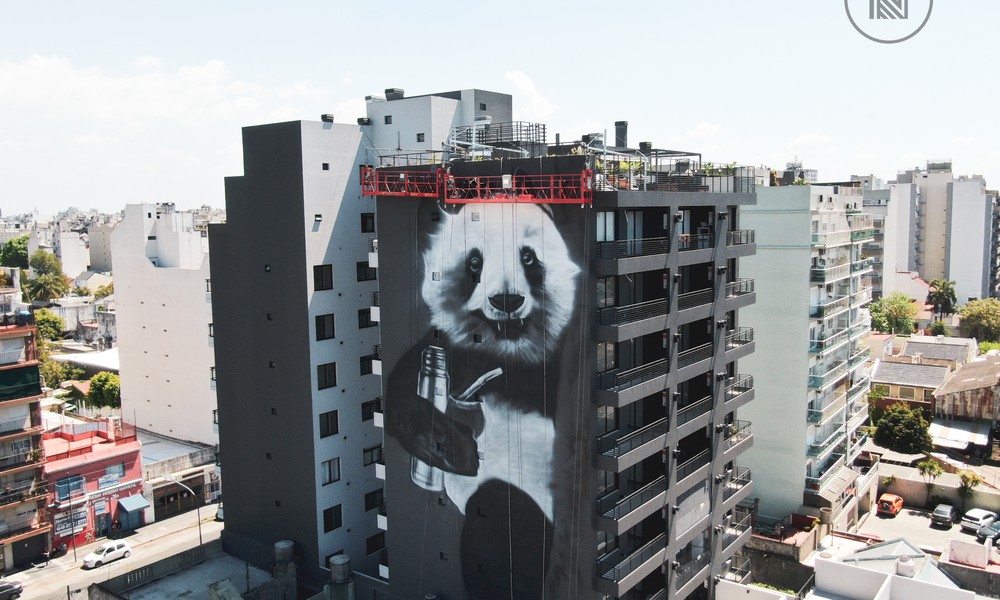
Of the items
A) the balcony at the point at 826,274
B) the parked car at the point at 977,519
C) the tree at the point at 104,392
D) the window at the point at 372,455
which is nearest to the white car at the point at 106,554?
the window at the point at 372,455

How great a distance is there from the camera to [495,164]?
2780cm

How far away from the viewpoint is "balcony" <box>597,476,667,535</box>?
26953 mm

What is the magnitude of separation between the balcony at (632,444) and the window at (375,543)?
1612cm

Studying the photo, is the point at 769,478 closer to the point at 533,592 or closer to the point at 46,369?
the point at 533,592

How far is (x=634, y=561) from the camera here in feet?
92.7

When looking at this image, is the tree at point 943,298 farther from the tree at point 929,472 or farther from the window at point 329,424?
the window at point 329,424

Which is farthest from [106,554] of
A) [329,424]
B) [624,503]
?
[624,503]

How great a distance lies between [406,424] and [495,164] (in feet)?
36.2

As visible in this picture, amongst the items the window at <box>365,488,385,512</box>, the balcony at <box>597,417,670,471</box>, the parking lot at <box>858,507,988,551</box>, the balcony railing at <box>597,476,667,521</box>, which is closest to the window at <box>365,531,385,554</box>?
the window at <box>365,488,385,512</box>

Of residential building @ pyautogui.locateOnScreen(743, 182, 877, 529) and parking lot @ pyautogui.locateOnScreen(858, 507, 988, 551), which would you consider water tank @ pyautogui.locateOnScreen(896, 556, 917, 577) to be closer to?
residential building @ pyautogui.locateOnScreen(743, 182, 877, 529)

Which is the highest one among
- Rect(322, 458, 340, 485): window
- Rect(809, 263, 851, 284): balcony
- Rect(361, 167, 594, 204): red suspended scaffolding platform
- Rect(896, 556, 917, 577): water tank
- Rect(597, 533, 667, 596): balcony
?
Rect(361, 167, 594, 204): red suspended scaffolding platform

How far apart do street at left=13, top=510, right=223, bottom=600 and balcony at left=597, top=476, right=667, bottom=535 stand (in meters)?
27.1

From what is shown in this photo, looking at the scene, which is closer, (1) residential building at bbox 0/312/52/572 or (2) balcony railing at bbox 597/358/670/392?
(2) balcony railing at bbox 597/358/670/392

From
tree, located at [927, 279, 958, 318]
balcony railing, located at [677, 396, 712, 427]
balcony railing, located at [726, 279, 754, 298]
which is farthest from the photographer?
tree, located at [927, 279, 958, 318]
